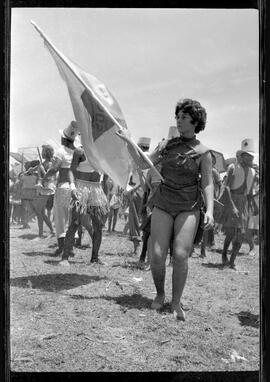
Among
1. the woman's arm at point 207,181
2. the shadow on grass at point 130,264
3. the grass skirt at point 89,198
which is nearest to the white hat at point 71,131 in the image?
the woman's arm at point 207,181

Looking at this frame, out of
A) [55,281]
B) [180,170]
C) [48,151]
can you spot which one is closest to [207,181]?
[180,170]

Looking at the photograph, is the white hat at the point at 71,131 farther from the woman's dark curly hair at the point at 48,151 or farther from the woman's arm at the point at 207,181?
the woman's arm at the point at 207,181

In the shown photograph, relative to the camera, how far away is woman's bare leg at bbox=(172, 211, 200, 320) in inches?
136

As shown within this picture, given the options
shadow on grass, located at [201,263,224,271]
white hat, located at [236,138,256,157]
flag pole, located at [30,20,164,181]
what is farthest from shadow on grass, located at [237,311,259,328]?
shadow on grass, located at [201,263,224,271]

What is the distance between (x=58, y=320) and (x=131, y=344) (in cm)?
52

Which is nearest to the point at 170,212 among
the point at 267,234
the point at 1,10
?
the point at 267,234

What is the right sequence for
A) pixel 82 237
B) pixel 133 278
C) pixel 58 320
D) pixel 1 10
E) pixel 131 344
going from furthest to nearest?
pixel 82 237, pixel 133 278, pixel 58 320, pixel 131 344, pixel 1 10

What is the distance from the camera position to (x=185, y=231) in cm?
344

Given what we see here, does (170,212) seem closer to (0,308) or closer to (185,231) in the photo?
(185,231)

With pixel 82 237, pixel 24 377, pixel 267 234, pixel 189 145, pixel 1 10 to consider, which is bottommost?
pixel 24 377

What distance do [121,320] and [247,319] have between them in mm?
783

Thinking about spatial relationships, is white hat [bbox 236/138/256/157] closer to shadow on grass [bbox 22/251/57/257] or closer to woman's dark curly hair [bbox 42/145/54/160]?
woman's dark curly hair [bbox 42/145/54/160]

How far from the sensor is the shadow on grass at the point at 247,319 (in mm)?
2773

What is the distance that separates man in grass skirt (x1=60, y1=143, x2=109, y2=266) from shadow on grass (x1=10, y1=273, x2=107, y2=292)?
1.74 ft
